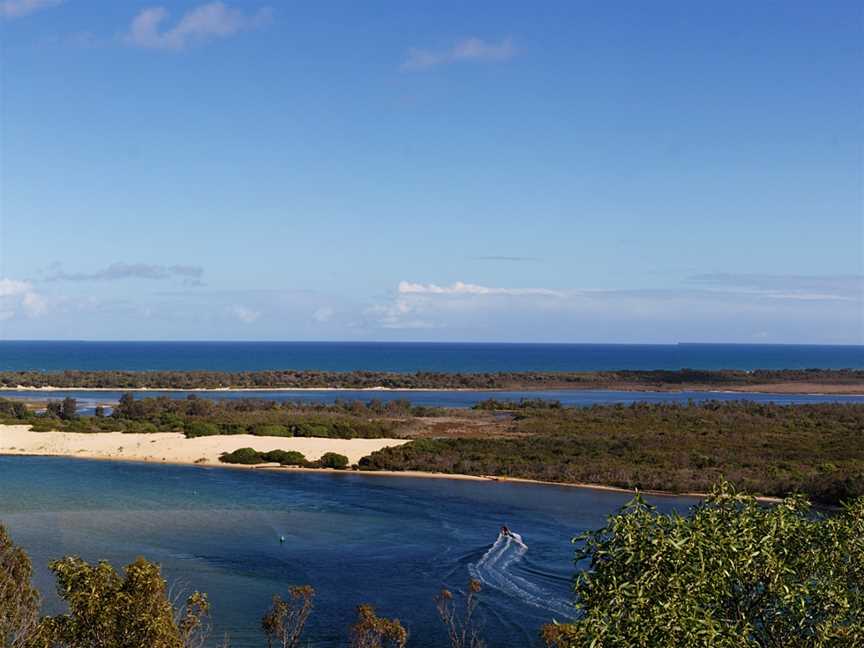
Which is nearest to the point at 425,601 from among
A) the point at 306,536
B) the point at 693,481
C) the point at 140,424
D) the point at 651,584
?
the point at 306,536

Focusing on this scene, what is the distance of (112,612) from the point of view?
43.2ft

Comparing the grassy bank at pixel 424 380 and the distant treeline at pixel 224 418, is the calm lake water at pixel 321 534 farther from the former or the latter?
the grassy bank at pixel 424 380

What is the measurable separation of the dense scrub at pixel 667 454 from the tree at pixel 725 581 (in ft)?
105

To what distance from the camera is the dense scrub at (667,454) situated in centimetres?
4791

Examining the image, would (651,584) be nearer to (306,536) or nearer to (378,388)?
(306,536)

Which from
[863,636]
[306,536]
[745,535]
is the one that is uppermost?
[745,535]

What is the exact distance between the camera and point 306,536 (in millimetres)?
36438

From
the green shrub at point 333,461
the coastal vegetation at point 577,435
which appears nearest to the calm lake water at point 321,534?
the green shrub at point 333,461

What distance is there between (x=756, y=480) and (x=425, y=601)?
2711cm

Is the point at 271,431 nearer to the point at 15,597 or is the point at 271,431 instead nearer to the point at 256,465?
Answer: the point at 256,465

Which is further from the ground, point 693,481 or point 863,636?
point 863,636

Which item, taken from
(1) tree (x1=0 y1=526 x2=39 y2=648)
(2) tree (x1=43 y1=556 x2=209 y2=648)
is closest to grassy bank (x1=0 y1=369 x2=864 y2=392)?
(1) tree (x1=0 y1=526 x2=39 y2=648)

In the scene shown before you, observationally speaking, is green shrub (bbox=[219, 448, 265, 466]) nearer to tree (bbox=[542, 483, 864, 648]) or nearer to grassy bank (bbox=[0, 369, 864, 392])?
tree (bbox=[542, 483, 864, 648])

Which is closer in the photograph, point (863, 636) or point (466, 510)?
point (863, 636)
